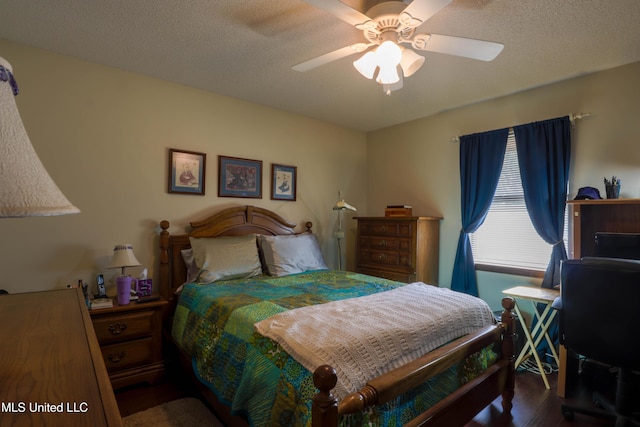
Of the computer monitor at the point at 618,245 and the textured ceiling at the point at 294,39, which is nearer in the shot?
the textured ceiling at the point at 294,39

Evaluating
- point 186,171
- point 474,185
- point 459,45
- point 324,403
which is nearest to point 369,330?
point 324,403

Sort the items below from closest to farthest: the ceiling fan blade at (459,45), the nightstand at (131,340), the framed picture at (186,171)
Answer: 1. the ceiling fan blade at (459,45)
2. the nightstand at (131,340)
3. the framed picture at (186,171)

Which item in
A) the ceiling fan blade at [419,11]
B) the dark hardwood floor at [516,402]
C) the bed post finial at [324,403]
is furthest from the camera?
the dark hardwood floor at [516,402]

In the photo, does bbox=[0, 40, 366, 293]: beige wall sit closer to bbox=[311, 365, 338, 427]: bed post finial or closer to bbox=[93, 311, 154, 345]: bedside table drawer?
bbox=[93, 311, 154, 345]: bedside table drawer

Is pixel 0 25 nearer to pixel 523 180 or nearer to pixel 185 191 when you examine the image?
pixel 185 191

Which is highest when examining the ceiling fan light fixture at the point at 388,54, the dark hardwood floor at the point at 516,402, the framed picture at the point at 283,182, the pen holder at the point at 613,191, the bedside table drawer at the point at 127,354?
the ceiling fan light fixture at the point at 388,54

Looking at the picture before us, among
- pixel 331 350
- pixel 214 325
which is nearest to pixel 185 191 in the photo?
pixel 214 325

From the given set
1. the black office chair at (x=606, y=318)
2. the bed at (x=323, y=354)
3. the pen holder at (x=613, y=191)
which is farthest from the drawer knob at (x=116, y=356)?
the pen holder at (x=613, y=191)

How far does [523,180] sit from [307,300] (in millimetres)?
2356

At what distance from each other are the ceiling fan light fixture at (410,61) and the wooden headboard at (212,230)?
6.80 feet

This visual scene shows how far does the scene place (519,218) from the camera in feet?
10.2

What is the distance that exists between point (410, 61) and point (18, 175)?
1931 millimetres

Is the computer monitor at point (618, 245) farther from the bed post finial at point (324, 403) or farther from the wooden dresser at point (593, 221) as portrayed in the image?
the bed post finial at point (324, 403)

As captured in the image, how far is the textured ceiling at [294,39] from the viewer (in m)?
1.88
